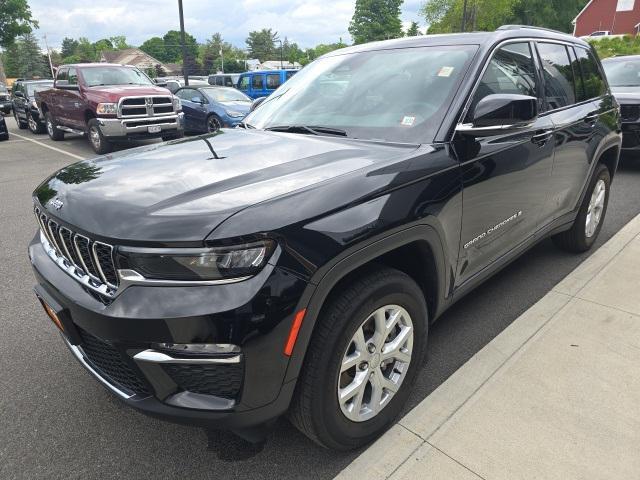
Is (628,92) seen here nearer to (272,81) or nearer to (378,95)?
(378,95)

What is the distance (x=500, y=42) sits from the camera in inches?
112

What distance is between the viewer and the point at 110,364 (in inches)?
74.9

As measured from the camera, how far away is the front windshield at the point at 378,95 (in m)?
2.53

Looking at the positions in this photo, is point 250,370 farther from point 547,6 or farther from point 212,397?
point 547,6

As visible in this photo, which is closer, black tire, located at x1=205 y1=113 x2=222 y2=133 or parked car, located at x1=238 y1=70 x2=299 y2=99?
black tire, located at x1=205 y1=113 x2=222 y2=133

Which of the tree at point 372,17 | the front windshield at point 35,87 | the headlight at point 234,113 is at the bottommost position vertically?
the headlight at point 234,113

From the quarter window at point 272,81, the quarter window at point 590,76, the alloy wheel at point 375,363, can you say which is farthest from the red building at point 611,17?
the alloy wheel at point 375,363

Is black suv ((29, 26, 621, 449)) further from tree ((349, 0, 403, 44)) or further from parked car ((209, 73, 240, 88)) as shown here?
tree ((349, 0, 403, 44))

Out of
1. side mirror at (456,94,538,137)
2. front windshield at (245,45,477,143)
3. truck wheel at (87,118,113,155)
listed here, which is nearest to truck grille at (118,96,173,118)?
truck wheel at (87,118,113,155)

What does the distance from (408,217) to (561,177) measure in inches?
76.6

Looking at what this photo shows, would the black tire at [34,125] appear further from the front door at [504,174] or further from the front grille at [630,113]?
the front door at [504,174]

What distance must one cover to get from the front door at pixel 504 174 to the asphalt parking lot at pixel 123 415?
55 centimetres

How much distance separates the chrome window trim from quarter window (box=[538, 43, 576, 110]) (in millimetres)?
2840

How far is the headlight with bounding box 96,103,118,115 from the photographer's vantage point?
1001 centimetres
